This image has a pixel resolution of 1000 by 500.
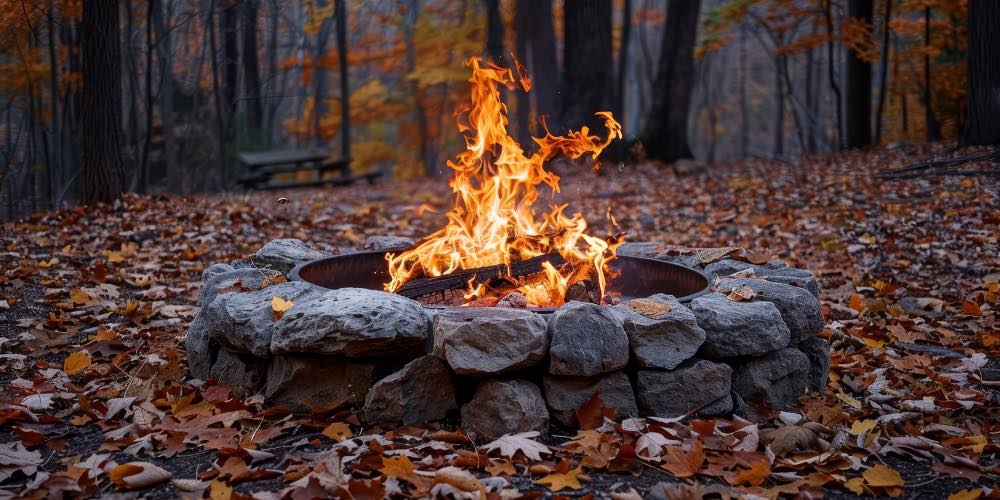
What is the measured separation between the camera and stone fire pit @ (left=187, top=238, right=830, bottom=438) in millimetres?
3273

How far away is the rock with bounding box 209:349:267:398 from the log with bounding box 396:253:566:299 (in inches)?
32.4

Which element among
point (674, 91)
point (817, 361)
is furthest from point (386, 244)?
point (674, 91)

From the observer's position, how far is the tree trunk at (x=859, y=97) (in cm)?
1322

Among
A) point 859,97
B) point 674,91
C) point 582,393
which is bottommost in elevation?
point 582,393

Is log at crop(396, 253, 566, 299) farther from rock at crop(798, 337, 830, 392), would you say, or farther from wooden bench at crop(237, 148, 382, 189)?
wooden bench at crop(237, 148, 382, 189)

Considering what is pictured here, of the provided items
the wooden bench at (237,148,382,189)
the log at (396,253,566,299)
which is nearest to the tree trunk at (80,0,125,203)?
the wooden bench at (237,148,382,189)

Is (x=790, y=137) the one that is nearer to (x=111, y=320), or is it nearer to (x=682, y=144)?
(x=682, y=144)

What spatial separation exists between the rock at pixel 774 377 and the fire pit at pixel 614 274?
0.68 m

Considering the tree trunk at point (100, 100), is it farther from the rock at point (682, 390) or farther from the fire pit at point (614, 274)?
the rock at point (682, 390)

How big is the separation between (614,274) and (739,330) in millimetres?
1316

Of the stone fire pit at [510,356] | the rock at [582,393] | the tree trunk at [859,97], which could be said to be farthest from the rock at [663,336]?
the tree trunk at [859,97]

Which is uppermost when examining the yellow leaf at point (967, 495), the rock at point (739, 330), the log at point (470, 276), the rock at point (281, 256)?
the rock at point (281, 256)

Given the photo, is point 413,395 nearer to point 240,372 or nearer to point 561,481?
point 561,481

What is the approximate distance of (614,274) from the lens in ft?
15.6
